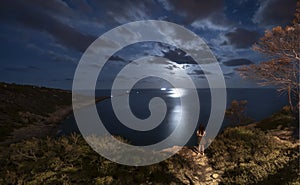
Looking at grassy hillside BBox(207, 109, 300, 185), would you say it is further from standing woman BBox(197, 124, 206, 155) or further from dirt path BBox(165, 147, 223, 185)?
standing woman BBox(197, 124, 206, 155)

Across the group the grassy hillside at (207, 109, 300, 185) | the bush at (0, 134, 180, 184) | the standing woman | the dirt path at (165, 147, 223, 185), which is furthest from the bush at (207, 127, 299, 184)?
the bush at (0, 134, 180, 184)

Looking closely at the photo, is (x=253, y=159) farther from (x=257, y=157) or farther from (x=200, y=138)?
(x=200, y=138)

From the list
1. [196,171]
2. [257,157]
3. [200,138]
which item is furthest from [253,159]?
[196,171]

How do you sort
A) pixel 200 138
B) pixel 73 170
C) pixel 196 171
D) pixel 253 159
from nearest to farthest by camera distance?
pixel 73 170 → pixel 196 171 → pixel 253 159 → pixel 200 138

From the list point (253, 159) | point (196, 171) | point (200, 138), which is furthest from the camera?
point (200, 138)

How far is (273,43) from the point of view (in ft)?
38.2

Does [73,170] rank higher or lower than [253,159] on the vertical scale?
higher

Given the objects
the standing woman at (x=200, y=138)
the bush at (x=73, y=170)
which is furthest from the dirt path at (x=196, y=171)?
the bush at (x=73, y=170)

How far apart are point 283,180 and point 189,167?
4.26 metres

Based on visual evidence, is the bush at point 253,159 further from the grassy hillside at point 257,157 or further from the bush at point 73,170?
the bush at point 73,170

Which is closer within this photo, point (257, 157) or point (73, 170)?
point (73, 170)

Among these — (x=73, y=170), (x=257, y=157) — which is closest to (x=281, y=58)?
(x=257, y=157)

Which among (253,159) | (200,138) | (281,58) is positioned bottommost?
(253,159)

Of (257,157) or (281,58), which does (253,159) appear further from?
(281,58)
